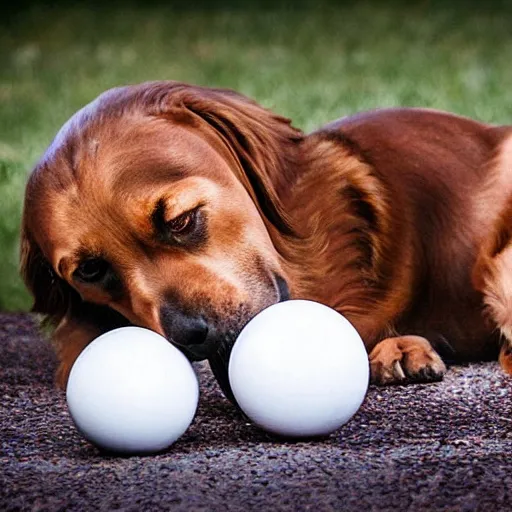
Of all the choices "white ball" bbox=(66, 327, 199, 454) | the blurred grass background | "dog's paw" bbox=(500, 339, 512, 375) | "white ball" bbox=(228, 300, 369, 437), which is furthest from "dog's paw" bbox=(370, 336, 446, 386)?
the blurred grass background

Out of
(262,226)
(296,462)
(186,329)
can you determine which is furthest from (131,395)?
(262,226)

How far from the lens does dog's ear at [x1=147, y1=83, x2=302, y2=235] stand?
3393 millimetres

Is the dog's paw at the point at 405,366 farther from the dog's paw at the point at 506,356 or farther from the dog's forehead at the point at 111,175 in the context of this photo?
the dog's forehead at the point at 111,175

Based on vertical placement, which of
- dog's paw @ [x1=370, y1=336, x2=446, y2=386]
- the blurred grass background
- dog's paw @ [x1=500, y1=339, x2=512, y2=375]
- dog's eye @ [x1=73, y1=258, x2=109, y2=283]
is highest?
dog's eye @ [x1=73, y1=258, x2=109, y2=283]

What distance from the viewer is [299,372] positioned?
2.70 meters

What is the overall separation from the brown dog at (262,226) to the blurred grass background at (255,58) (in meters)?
2.62

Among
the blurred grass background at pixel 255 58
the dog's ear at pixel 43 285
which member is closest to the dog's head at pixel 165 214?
the dog's ear at pixel 43 285

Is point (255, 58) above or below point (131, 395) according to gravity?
below

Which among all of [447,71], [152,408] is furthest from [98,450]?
[447,71]

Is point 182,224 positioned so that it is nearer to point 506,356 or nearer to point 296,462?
point 296,462

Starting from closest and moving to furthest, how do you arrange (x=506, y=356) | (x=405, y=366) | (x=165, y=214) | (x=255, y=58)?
(x=165, y=214) < (x=405, y=366) < (x=506, y=356) < (x=255, y=58)

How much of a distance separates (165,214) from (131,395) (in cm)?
62

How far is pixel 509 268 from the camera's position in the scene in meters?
3.44

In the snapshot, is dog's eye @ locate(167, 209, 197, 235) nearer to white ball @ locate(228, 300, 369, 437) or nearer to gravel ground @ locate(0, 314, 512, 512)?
white ball @ locate(228, 300, 369, 437)
